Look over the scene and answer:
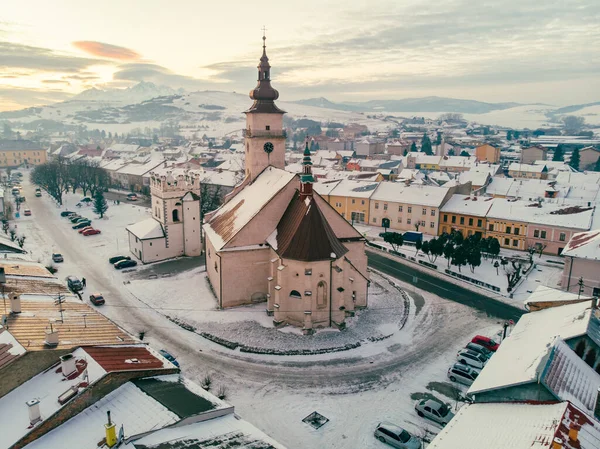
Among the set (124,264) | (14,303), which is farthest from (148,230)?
(14,303)

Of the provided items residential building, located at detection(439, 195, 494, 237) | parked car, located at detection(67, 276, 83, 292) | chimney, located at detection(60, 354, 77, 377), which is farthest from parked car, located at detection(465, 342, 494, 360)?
parked car, located at detection(67, 276, 83, 292)

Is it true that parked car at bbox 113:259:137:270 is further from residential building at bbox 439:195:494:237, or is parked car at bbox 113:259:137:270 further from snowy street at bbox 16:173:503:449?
residential building at bbox 439:195:494:237

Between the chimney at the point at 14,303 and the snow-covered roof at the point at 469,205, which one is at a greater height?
the chimney at the point at 14,303

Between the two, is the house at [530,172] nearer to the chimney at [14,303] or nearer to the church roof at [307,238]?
the church roof at [307,238]

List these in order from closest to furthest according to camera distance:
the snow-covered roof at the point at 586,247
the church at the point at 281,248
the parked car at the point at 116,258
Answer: the church at the point at 281,248, the snow-covered roof at the point at 586,247, the parked car at the point at 116,258

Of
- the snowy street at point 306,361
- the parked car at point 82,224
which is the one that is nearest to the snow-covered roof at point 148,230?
the snowy street at point 306,361

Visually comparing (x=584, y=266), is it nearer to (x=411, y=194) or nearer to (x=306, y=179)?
(x=306, y=179)

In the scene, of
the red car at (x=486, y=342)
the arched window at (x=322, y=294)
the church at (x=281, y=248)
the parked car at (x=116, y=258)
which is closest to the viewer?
the red car at (x=486, y=342)
